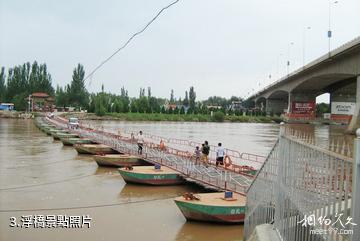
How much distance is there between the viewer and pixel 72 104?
11125 cm

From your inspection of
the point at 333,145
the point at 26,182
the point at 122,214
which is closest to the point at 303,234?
the point at 333,145

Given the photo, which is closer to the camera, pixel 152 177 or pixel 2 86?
pixel 152 177

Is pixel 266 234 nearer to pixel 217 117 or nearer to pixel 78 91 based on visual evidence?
pixel 78 91

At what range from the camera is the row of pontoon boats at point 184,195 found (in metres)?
12.7

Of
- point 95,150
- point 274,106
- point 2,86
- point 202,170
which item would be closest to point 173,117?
point 274,106

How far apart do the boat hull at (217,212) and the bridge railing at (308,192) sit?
18.6 ft

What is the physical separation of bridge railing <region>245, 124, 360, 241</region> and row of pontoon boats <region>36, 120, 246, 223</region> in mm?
5754

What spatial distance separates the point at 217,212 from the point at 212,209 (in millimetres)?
189

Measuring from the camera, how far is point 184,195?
44.7ft

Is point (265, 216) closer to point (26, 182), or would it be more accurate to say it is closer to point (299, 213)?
point (299, 213)

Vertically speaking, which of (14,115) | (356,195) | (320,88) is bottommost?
(14,115)

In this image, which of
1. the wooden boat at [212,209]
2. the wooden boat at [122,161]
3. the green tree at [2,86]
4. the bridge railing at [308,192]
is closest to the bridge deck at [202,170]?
the wooden boat at [122,161]

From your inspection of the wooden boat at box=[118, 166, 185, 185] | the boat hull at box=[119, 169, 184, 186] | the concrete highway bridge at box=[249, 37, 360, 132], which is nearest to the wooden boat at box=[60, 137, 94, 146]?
the wooden boat at box=[118, 166, 185, 185]

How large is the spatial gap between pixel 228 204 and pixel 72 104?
338ft
